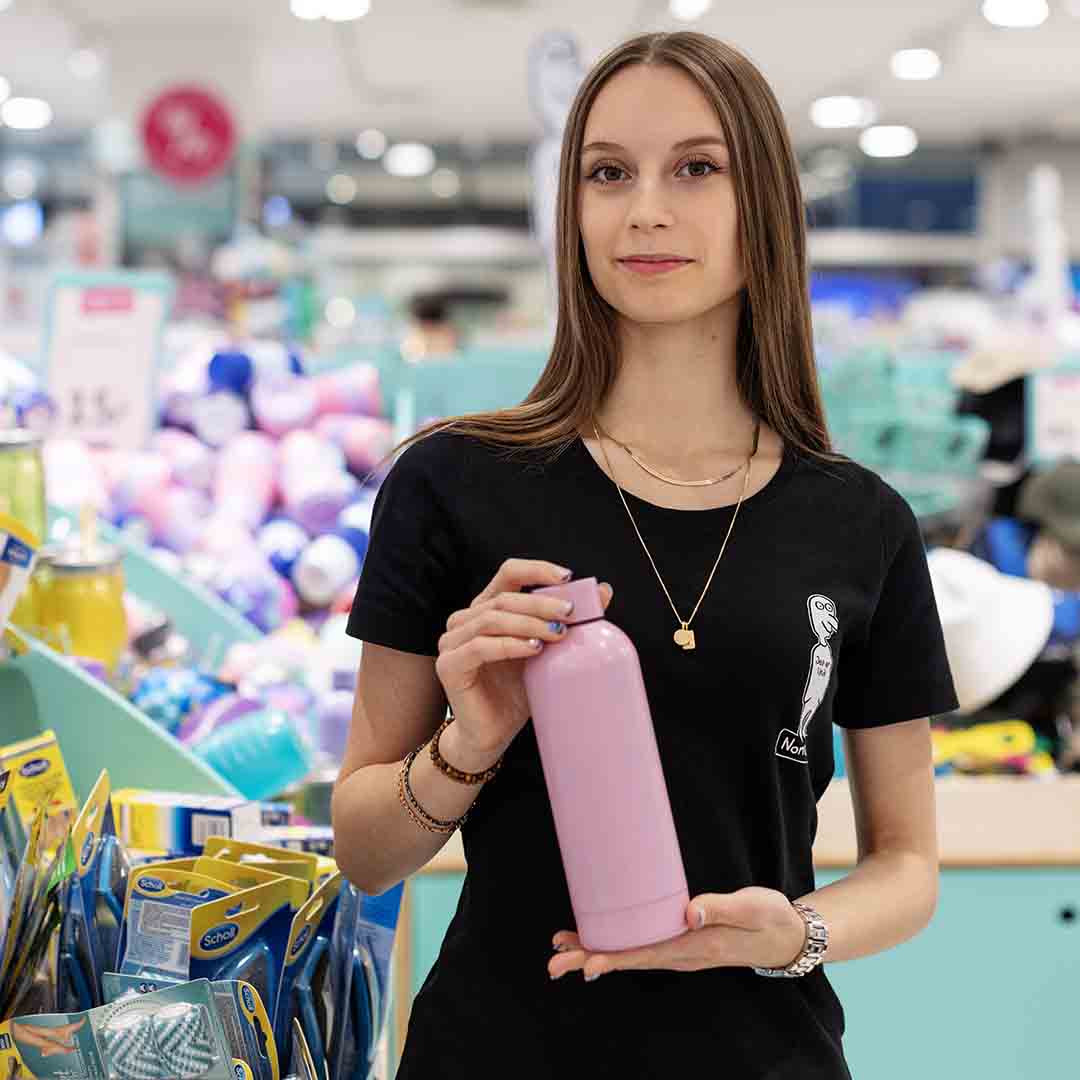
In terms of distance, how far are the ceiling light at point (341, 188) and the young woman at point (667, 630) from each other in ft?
55.5

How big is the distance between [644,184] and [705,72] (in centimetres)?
10

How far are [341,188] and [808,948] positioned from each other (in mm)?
17705

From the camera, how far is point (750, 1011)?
1162 mm

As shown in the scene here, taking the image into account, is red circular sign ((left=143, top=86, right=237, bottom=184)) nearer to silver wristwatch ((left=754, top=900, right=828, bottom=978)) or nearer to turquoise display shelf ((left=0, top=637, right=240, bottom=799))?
turquoise display shelf ((left=0, top=637, right=240, bottom=799))

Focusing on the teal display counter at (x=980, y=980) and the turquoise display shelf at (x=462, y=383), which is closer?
the teal display counter at (x=980, y=980)

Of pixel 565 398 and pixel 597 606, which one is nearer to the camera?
pixel 597 606

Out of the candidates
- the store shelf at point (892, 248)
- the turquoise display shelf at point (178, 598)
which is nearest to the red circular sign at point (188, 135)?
the turquoise display shelf at point (178, 598)

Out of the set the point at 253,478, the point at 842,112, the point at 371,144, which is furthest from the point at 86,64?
the point at 253,478

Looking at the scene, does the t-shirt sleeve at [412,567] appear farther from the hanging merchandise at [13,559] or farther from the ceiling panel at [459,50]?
the ceiling panel at [459,50]

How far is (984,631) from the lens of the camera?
2.83 m

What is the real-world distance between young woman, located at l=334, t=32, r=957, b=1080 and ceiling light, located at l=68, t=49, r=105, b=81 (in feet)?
33.3

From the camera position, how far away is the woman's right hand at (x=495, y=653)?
1.01m

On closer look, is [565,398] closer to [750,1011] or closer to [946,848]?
[750,1011]

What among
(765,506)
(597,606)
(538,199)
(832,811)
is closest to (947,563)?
(832,811)
